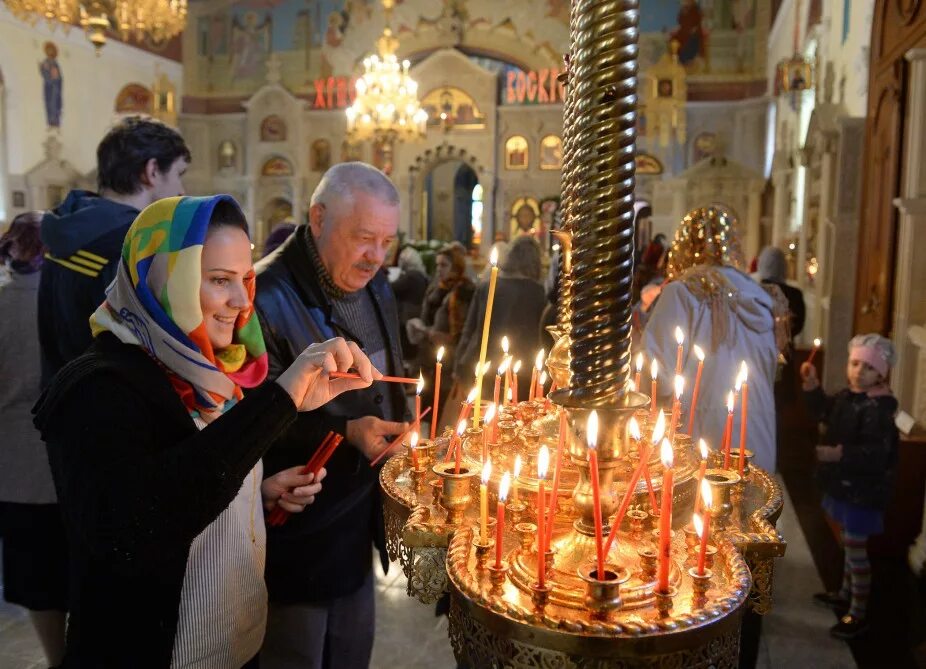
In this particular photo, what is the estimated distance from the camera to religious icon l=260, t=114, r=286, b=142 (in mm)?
19680

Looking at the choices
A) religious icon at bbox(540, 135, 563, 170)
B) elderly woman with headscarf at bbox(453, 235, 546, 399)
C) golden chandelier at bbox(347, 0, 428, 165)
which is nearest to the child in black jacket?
elderly woman with headscarf at bbox(453, 235, 546, 399)

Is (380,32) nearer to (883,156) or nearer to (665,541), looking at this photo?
(883,156)

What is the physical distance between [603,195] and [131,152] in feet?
5.87

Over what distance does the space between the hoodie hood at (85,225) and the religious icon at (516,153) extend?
1672cm

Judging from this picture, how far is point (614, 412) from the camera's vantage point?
123 cm

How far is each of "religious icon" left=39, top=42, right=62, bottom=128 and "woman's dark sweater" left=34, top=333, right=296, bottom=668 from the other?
16659mm

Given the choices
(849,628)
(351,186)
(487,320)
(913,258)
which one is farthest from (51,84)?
(487,320)

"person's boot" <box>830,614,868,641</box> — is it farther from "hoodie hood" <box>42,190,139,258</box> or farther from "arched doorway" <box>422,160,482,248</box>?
"arched doorway" <box>422,160,482,248</box>

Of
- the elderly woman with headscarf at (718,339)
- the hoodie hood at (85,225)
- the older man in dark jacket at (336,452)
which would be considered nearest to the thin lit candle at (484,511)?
the older man in dark jacket at (336,452)

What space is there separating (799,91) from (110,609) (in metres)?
Answer: 11.3

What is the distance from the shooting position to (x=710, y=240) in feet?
10.5

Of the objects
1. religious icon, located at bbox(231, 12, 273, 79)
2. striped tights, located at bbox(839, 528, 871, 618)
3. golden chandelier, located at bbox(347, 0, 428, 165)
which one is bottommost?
striped tights, located at bbox(839, 528, 871, 618)

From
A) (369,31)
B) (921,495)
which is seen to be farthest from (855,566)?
(369,31)

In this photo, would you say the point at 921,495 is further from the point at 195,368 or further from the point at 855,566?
the point at 195,368
